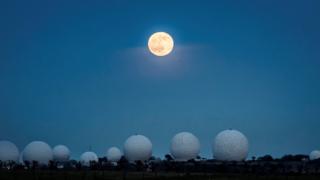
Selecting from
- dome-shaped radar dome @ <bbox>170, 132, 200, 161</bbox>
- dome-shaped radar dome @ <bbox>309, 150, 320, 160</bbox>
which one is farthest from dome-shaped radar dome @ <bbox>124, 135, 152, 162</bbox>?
dome-shaped radar dome @ <bbox>309, 150, 320, 160</bbox>

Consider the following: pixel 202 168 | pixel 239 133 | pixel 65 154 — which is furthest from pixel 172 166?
pixel 65 154

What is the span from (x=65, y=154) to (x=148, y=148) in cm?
3185

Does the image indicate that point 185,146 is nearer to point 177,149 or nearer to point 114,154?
point 177,149

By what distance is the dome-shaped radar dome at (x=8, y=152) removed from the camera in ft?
345

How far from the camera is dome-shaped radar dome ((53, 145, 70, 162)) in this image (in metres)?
124

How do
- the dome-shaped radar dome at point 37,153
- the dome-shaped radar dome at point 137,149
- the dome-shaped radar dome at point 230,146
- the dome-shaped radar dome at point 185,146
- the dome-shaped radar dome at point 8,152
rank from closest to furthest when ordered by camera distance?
the dome-shaped radar dome at point 230,146 → the dome-shaped radar dome at point 185,146 → the dome-shaped radar dome at point 137,149 → the dome-shaped radar dome at point 8,152 → the dome-shaped radar dome at point 37,153

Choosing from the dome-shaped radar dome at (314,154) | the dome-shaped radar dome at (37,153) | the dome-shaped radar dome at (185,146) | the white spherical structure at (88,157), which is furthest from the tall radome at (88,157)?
the dome-shaped radar dome at (314,154)

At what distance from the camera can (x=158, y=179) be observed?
53.9 m

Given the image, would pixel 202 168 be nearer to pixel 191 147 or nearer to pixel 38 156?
A: pixel 191 147

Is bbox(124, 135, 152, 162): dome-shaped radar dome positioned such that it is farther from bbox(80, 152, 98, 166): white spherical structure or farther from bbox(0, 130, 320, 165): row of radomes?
bbox(80, 152, 98, 166): white spherical structure

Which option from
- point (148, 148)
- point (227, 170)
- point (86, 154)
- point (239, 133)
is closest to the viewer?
point (227, 170)

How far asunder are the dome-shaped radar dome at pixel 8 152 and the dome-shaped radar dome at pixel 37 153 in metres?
1.88

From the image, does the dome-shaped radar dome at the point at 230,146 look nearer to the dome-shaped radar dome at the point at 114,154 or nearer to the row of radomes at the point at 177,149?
the row of radomes at the point at 177,149

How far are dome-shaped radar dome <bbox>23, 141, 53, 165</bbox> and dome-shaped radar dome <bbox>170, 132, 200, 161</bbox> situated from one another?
1076 inches
